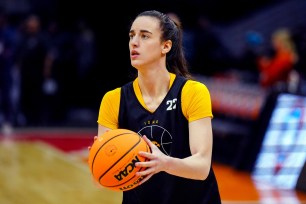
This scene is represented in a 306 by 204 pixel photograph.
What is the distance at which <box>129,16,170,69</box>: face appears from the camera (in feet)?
11.5

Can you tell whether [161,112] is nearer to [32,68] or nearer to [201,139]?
[201,139]

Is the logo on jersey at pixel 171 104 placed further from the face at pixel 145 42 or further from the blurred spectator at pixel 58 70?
the blurred spectator at pixel 58 70

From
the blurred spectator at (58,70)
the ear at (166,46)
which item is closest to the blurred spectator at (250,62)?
the blurred spectator at (58,70)

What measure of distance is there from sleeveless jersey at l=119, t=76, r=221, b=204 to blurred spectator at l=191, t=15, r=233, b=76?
8821mm

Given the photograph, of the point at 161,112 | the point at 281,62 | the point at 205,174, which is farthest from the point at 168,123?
the point at 281,62

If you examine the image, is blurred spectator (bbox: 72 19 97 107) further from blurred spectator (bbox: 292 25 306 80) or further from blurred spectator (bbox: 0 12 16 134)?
blurred spectator (bbox: 292 25 306 80)

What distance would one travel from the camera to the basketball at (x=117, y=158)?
3203mm

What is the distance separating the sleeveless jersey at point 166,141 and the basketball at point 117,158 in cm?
23

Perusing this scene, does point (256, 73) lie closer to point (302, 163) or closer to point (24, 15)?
point (302, 163)

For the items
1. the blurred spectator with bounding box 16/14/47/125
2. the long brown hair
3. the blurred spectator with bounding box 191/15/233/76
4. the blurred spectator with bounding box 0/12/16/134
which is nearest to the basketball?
the long brown hair

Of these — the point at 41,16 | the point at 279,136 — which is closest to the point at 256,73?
the point at 279,136

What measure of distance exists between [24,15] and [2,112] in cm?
352

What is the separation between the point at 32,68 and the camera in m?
13.8

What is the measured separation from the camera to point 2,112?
1390cm
